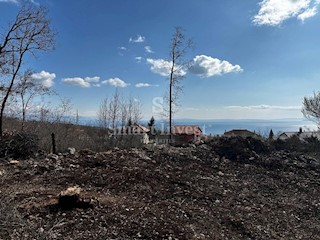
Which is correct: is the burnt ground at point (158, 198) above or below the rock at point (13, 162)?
below

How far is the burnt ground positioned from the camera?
3930mm

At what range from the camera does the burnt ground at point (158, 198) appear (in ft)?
12.9

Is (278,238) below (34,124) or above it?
below

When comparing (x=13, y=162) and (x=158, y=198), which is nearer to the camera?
(x=158, y=198)

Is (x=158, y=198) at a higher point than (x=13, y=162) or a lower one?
lower

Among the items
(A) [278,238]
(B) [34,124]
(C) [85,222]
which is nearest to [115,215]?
(C) [85,222]

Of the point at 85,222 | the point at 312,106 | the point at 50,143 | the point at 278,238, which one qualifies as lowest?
the point at 278,238

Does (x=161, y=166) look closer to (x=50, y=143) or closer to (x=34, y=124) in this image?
(x=50, y=143)

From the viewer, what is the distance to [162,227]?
13.4 ft

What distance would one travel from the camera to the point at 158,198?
543 centimetres

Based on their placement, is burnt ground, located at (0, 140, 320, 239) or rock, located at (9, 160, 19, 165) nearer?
burnt ground, located at (0, 140, 320, 239)

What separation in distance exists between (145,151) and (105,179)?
3782 millimetres

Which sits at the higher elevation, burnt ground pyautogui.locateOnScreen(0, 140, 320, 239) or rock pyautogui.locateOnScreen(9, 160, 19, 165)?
rock pyautogui.locateOnScreen(9, 160, 19, 165)

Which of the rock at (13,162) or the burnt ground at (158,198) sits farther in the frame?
the rock at (13,162)
